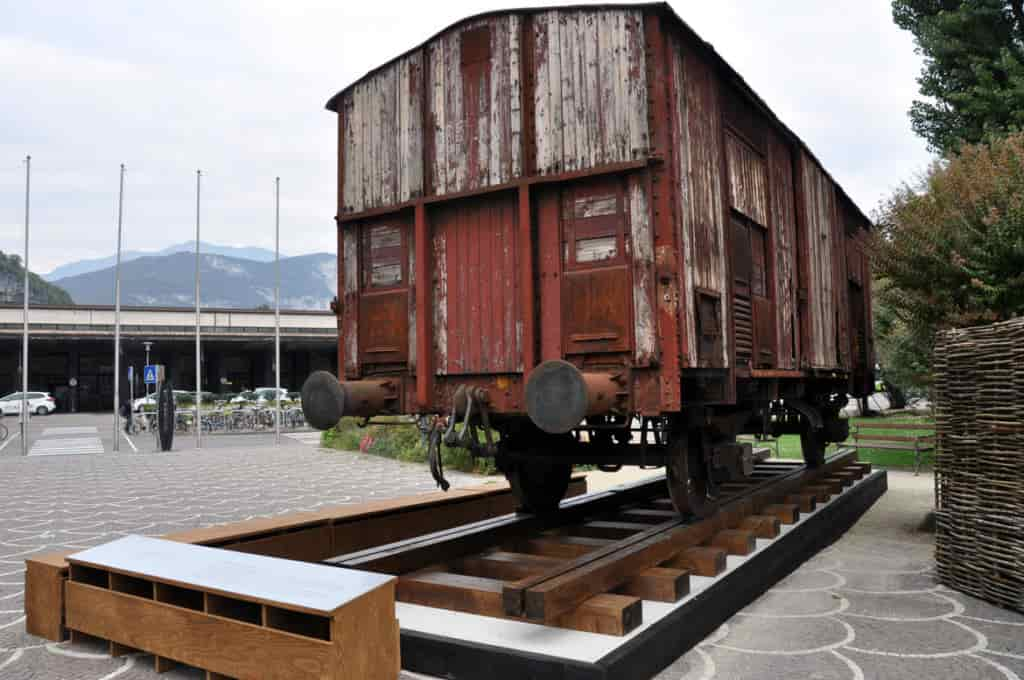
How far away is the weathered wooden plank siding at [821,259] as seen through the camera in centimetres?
864

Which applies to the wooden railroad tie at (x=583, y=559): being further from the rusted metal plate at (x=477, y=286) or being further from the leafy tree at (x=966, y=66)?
the leafy tree at (x=966, y=66)

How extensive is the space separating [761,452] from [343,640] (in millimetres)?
9509

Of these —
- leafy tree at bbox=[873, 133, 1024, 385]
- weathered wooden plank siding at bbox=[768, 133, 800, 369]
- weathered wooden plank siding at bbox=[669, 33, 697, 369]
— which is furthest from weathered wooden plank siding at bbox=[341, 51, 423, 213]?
leafy tree at bbox=[873, 133, 1024, 385]

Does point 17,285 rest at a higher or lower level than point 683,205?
higher

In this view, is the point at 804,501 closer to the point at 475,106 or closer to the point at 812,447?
the point at 812,447

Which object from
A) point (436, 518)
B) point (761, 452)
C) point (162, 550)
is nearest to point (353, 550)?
point (436, 518)

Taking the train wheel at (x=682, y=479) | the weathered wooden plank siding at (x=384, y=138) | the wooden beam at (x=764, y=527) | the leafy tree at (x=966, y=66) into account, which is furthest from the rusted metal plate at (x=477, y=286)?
the leafy tree at (x=966, y=66)

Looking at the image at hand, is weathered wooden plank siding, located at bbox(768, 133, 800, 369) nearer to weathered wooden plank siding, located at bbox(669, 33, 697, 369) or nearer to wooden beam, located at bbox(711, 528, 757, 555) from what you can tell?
wooden beam, located at bbox(711, 528, 757, 555)

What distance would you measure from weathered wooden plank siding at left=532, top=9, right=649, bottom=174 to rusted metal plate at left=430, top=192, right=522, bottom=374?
A: 0.56 meters

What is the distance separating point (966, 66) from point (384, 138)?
1182 centimetres

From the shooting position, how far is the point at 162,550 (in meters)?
4.31

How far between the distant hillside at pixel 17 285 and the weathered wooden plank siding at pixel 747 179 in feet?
299

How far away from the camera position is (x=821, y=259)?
30.4 feet

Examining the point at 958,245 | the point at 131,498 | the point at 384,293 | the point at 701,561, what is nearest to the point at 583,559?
the point at 701,561
